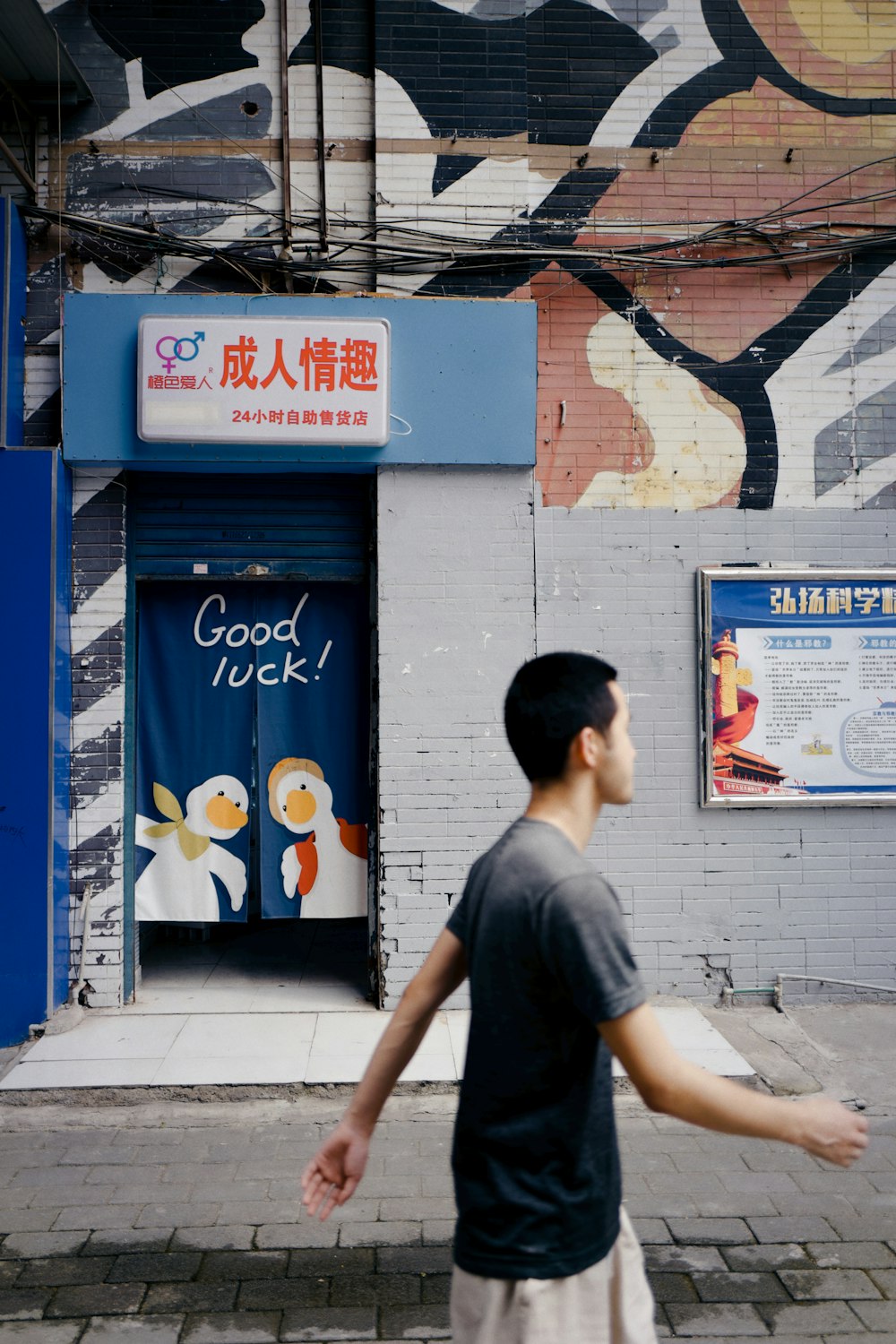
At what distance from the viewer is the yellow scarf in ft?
22.9

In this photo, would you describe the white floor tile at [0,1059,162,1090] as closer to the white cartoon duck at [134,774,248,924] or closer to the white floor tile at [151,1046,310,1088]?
the white floor tile at [151,1046,310,1088]

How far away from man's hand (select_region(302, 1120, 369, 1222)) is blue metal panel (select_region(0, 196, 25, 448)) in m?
5.37

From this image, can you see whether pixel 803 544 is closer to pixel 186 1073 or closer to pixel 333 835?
pixel 333 835

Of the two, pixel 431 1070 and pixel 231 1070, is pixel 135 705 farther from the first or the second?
pixel 431 1070

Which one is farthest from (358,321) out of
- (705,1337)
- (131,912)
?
(705,1337)

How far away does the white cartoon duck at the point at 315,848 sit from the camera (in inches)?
275

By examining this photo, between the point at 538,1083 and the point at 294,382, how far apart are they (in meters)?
5.30

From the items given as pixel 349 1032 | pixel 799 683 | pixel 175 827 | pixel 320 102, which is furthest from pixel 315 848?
pixel 320 102

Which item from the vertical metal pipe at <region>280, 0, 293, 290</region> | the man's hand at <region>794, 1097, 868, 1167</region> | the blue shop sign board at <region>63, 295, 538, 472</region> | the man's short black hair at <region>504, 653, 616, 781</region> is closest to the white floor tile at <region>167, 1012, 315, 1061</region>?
the blue shop sign board at <region>63, 295, 538, 472</region>

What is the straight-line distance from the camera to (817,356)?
7.04m

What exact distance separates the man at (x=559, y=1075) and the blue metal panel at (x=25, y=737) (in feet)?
15.9

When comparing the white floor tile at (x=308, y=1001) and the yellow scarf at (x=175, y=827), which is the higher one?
the yellow scarf at (x=175, y=827)

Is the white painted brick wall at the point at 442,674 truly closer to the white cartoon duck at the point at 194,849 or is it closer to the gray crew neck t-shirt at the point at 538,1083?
the white cartoon duck at the point at 194,849

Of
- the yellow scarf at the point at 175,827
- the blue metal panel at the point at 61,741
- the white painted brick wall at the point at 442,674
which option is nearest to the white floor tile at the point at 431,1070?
the white painted brick wall at the point at 442,674
